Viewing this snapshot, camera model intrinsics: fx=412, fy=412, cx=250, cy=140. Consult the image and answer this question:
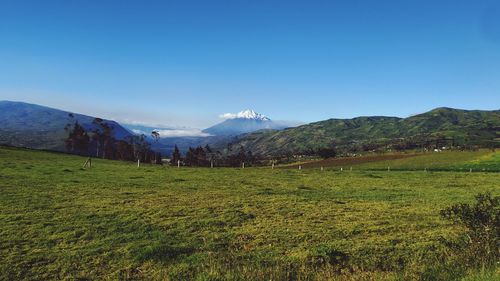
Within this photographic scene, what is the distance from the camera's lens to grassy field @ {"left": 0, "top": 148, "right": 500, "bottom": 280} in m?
13.4

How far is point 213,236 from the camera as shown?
1878 centimetres

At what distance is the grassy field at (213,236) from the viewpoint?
1340 centimetres

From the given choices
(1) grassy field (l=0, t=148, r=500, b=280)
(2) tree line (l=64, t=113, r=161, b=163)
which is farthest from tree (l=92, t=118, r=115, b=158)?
(1) grassy field (l=0, t=148, r=500, b=280)

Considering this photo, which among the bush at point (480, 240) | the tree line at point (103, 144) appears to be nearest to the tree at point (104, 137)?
the tree line at point (103, 144)

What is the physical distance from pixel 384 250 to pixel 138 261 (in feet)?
31.7

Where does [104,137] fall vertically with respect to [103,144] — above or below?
above

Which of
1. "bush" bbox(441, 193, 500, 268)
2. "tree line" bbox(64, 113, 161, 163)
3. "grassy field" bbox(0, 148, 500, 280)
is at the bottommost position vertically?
"grassy field" bbox(0, 148, 500, 280)

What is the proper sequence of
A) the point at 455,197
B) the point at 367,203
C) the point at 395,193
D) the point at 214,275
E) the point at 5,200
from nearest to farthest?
1. the point at 214,275
2. the point at 5,200
3. the point at 367,203
4. the point at 455,197
5. the point at 395,193

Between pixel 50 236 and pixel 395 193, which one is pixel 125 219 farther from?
pixel 395 193

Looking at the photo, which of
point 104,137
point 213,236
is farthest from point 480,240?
point 104,137

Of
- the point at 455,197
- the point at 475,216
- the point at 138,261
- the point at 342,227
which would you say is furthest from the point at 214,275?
the point at 455,197

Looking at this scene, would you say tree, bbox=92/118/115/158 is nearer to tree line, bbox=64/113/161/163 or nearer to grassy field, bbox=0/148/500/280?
tree line, bbox=64/113/161/163

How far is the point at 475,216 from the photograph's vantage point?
1464 cm

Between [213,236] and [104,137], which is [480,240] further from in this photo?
[104,137]
